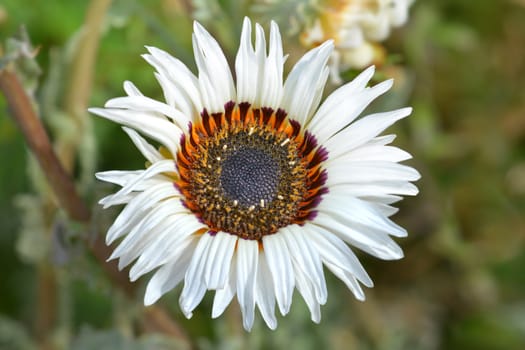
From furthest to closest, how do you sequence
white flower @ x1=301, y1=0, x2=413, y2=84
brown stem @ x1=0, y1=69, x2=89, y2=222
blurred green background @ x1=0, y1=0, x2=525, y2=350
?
blurred green background @ x1=0, y1=0, x2=525, y2=350, white flower @ x1=301, y1=0, x2=413, y2=84, brown stem @ x1=0, y1=69, x2=89, y2=222

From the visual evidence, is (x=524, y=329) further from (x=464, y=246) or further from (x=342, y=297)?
(x=342, y=297)

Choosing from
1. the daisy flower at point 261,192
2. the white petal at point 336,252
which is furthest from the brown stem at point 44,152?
the white petal at point 336,252

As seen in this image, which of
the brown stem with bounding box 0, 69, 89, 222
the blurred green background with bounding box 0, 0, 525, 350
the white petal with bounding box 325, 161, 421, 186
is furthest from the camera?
the blurred green background with bounding box 0, 0, 525, 350

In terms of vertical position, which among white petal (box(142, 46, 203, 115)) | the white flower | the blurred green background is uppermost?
the white flower

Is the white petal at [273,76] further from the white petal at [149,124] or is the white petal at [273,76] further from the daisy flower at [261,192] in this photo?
the white petal at [149,124]

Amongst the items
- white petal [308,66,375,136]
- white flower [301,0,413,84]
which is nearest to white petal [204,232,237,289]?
white petal [308,66,375,136]

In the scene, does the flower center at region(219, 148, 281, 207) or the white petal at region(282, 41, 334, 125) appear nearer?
the white petal at region(282, 41, 334, 125)

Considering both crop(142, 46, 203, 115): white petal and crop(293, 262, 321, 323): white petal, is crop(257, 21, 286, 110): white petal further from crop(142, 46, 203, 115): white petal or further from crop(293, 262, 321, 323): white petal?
crop(293, 262, 321, 323): white petal

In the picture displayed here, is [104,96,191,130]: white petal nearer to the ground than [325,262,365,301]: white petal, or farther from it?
farther from it
